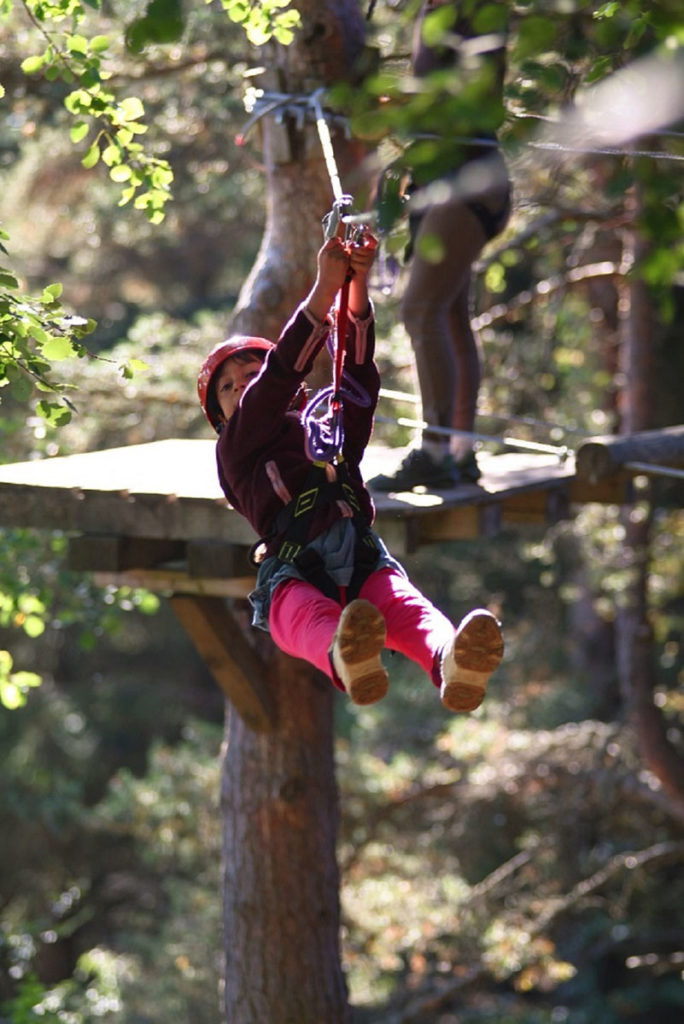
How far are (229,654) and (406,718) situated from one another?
21.8 feet

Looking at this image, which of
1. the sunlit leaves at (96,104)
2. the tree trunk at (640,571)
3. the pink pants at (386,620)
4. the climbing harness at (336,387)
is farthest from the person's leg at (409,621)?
the tree trunk at (640,571)

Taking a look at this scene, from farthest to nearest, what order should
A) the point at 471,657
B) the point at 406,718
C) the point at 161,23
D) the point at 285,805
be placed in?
the point at 406,718, the point at 285,805, the point at 471,657, the point at 161,23

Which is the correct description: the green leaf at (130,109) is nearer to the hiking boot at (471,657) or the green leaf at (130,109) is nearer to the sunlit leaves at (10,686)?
the sunlit leaves at (10,686)

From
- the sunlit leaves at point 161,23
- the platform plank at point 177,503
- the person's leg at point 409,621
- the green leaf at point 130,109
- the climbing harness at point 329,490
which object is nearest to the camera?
the sunlit leaves at point 161,23

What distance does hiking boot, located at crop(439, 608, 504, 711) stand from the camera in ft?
7.59

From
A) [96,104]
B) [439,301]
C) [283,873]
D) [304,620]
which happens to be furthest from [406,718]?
[304,620]

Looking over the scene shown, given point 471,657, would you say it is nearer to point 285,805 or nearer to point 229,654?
point 229,654

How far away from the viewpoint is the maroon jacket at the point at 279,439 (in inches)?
111

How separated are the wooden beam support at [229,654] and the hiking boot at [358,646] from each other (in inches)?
83.6

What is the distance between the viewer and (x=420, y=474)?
3.91m

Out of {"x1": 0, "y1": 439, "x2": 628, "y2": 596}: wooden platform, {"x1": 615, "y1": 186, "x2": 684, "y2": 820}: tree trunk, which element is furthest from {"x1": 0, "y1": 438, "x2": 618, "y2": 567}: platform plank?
{"x1": 615, "y1": 186, "x2": 684, "y2": 820}: tree trunk

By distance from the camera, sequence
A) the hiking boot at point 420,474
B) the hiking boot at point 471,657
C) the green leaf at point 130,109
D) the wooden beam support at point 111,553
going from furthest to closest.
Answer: the wooden beam support at point 111,553, the hiking boot at point 420,474, the green leaf at point 130,109, the hiking boot at point 471,657

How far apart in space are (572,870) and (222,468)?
700 centimetres

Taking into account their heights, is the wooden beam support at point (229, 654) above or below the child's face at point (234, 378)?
below
